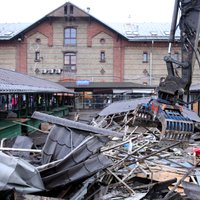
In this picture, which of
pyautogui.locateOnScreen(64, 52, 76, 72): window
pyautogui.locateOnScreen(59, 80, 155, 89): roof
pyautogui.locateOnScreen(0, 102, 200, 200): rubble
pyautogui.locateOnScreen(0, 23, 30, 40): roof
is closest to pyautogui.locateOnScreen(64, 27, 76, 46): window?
pyautogui.locateOnScreen(64, 52, 76, 72): window

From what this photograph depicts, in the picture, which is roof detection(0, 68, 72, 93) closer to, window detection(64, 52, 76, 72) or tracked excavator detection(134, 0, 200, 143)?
tracked excavator detection(134, 0, 200, 143)

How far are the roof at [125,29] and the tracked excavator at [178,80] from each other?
1176 inches

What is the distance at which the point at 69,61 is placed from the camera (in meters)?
37.6

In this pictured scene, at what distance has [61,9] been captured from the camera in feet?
122

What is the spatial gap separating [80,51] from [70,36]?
2.05 meters

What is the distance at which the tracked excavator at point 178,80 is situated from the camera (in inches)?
278

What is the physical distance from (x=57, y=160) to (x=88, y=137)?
0.68 m

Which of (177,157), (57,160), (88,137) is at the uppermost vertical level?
(88,137)

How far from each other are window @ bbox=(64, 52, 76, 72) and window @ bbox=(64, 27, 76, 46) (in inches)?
44.5

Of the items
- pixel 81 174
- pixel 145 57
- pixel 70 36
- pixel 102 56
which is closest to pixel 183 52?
pixel 81 174

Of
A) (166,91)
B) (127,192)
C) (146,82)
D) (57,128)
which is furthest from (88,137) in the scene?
(146,82)

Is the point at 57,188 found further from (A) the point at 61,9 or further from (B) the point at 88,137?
(A) the point at 61,9

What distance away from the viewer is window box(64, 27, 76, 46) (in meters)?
37.7

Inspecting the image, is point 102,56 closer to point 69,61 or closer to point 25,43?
point 69,61
